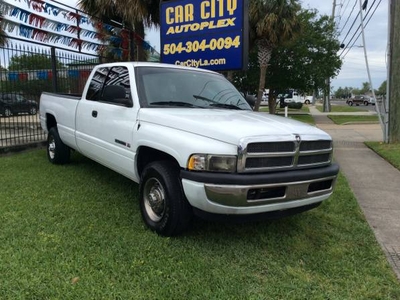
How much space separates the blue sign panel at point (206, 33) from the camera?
8180mm

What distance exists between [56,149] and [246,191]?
4726 millimetres

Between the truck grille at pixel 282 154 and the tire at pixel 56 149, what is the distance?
4485mm

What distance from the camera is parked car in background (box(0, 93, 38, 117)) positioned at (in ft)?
27.8

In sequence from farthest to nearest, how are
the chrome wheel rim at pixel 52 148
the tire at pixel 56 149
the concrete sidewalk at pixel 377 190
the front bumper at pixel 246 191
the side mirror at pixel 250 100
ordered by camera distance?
the chrome wheel rim at pixel 52 148
the tire at pixel 56 149
the side mirror at pixel 250 100
the concrete sidewalk at pixel 377 190
the front bumper at pixel 246 191

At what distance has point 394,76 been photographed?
1059cm

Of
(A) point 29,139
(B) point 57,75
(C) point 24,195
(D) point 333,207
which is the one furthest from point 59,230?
(B) point 57,75

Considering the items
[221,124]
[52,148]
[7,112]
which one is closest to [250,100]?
[221,124]

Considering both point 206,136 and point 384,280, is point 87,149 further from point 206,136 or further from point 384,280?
point 384,280

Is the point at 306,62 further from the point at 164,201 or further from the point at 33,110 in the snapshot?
the point at 164,201

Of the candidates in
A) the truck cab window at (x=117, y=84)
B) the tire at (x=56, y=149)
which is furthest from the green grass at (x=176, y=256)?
the tire at (x=56, y=149)

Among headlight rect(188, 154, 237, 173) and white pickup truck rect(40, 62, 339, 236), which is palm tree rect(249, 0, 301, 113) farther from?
headlight rect(188, 154, 237, 173)

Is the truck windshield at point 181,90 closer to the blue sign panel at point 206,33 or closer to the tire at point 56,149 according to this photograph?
the tire at point 56,149

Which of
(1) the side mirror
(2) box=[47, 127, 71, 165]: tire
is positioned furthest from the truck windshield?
(2) box=[47, 127, 71, 165]: tire

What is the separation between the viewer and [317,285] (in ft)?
10.0
